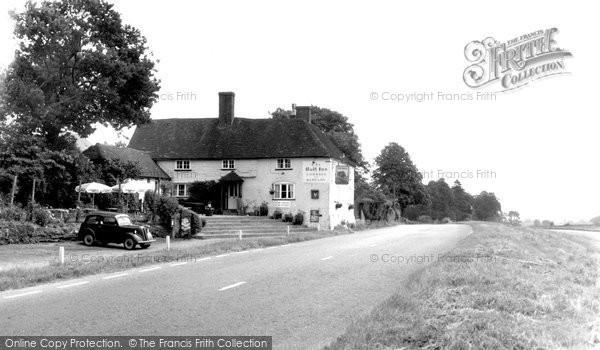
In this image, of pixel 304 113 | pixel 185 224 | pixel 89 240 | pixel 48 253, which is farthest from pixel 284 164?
pixel 48 253

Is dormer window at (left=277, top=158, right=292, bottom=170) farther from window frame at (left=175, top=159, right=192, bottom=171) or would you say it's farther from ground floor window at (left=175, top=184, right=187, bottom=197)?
ground floor window at (left=175, top=184, right=187, bottom=197)

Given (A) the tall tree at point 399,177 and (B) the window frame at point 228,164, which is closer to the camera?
(B) the window frame at point 228,164

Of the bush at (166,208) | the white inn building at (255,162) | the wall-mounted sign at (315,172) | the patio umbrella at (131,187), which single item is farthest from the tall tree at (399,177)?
the bush at (166,208)

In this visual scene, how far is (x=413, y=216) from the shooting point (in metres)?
119

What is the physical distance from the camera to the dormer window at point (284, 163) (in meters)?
50.1

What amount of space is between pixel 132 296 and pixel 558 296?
7608 mm

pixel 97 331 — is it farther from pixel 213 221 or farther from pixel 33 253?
pixel 213 221

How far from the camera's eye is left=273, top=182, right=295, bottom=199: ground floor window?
49406 millimetres

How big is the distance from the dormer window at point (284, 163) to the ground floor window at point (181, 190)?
8810 millimetres

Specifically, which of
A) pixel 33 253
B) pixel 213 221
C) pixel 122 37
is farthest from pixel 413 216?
pixel 33 253

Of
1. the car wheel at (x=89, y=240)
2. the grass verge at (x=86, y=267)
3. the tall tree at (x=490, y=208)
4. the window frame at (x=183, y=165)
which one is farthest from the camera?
the tall tree at (x=490, y=208)

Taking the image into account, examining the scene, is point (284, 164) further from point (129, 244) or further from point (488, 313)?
point (488, 313)

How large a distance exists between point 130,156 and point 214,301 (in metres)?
39.5

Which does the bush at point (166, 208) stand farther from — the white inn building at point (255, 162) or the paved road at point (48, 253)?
the white inn building at point (255, 162)
